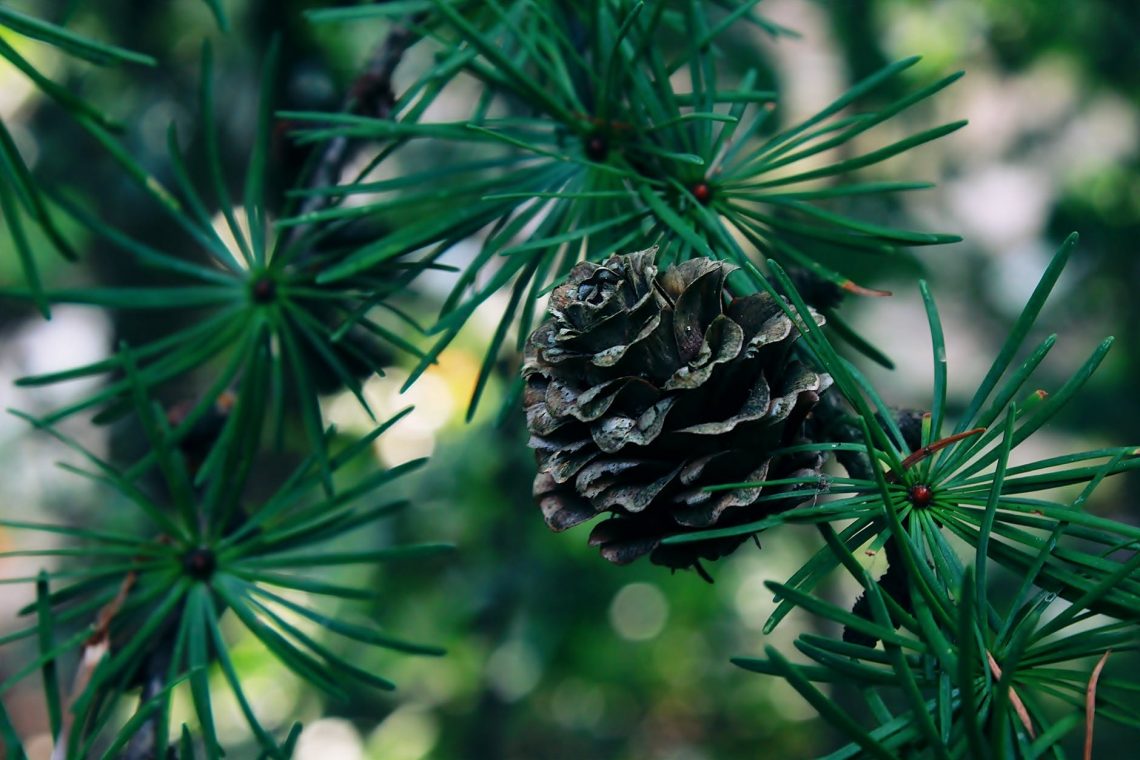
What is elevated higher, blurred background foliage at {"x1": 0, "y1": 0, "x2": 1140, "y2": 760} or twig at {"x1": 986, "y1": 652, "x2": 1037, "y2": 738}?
blurred background foliage at {"x1": 0, "y1": 0, "x2": 1140, "y2": 760}

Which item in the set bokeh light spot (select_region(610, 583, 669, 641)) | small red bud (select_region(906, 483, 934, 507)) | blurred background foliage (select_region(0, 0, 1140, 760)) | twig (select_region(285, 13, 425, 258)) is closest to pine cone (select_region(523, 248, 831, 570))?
small red bud (select_region(906, 483, 934, 507))

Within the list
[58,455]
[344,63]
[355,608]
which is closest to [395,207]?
[344,63]

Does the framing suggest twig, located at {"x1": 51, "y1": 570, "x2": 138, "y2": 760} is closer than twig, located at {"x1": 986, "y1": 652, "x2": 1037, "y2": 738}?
No

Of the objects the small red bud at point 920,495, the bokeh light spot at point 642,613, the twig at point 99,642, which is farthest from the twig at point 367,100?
the bokeh light spot at point 642,613

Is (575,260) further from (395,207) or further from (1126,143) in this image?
(1126,143)

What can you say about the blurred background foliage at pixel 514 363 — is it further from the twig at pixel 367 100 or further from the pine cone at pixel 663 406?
the pine cone at pixel 663 406

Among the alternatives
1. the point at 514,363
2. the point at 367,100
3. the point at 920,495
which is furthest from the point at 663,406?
the point at 514,363

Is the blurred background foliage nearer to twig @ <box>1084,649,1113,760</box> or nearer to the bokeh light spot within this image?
the bokeh light spot

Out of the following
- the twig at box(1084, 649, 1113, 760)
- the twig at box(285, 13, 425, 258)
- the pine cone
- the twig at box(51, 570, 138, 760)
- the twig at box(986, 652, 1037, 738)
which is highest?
the twig at box(285, 13, 425, 258)
